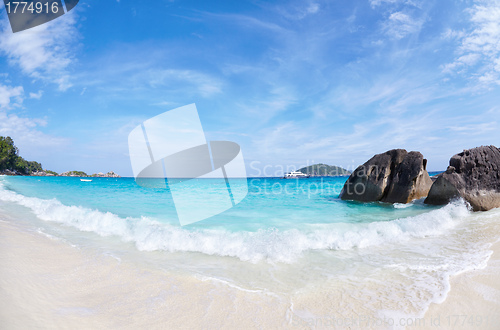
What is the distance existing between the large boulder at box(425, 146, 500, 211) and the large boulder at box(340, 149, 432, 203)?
1.61 meters

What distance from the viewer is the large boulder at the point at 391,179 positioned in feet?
47.7

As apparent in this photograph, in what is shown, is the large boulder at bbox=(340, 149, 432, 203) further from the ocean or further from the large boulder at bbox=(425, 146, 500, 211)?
the ocean

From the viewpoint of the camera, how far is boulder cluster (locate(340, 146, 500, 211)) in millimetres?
11586

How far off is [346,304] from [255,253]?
2.42 meters

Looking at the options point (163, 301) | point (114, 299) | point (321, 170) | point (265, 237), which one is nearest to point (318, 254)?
point (265, 237)

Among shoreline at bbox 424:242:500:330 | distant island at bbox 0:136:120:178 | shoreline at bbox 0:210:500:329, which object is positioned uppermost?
distant island at bbox 0:136:120:178

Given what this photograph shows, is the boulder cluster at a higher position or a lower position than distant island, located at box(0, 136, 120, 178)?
lower

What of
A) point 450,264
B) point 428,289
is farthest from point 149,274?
point 450,264

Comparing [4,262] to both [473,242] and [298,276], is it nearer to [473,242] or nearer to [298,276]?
[298,276]

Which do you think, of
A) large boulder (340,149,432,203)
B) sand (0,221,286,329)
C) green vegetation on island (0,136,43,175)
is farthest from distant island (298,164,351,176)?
green vegetation on island (0,136,43,175)

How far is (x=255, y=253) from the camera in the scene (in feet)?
17.9

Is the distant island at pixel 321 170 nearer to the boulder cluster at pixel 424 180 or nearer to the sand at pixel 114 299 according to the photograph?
the boulder cluster at pixel 424 180

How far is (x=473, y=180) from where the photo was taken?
11.8m

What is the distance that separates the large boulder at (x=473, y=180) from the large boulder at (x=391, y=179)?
5.28 ft
